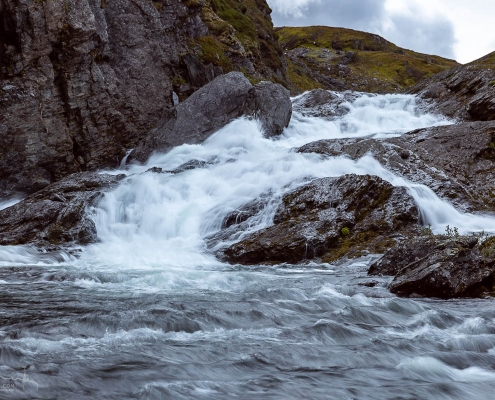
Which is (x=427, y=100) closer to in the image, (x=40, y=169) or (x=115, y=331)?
(x=40, y=169)

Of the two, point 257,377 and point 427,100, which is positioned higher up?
point 427,100

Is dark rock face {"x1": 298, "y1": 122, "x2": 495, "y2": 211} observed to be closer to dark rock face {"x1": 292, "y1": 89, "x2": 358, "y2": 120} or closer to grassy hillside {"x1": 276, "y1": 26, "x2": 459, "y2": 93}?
dark rock face {"x1": 292, "y1": 89, "x2": 358, "y2": 120}

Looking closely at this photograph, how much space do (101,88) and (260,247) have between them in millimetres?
15397

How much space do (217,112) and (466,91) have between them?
16.1 meters

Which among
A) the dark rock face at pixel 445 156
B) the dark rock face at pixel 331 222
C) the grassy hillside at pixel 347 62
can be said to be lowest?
the dark rock face at pixel 331 222

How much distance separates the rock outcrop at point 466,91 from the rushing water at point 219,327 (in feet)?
39.7

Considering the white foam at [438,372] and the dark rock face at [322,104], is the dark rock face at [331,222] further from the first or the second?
the dark rock face at [322,104]

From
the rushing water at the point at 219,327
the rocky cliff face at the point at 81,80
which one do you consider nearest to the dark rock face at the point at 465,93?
the rushing water at the point at 219,327

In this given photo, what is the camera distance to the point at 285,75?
49.7m

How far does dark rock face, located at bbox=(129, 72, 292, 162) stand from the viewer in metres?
28.2

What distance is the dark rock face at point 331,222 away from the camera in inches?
679

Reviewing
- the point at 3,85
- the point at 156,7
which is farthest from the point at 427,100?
the point at 3,85

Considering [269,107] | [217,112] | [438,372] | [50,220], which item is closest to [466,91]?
[269,107]

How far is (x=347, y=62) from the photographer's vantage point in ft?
284
